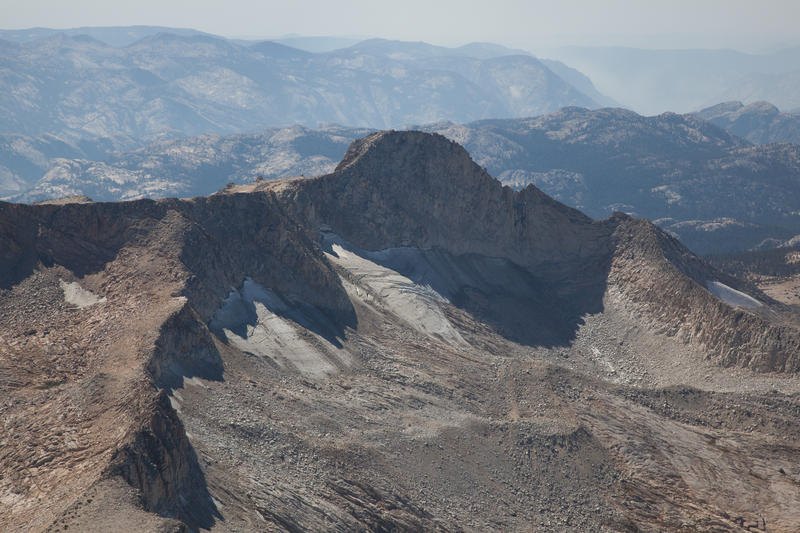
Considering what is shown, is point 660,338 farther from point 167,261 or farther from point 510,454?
point 167,261

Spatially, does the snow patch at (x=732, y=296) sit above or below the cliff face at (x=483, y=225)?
below

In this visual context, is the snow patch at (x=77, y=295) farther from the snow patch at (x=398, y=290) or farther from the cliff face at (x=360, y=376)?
the snow patch at (x=398, y=290)

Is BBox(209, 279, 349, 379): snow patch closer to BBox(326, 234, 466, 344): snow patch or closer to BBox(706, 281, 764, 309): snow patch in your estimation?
BBox(326, 234, 466, 344): snow patch

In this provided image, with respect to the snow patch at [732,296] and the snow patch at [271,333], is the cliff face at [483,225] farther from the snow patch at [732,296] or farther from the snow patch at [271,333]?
the snow patch at [271,333]

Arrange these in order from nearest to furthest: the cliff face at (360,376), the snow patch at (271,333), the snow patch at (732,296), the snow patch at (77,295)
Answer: the cliff face at (360,376) < the snow patch at (77,295) < the snow patch at (271,333) < the snow patch at (732,296)

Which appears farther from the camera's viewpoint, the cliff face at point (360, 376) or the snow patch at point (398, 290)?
the snow patch at point (398, 290)

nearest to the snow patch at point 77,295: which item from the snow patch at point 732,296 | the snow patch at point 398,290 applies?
the snow patch at point 398,290

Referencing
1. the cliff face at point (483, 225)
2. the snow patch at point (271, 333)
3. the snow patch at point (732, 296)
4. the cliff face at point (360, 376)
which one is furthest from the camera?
the snow patch at point (732, 296)

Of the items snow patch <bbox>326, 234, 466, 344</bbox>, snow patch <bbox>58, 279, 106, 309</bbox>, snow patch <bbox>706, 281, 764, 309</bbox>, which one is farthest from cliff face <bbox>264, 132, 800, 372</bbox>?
snow patch <bbox>58, 279, 106, 309</bbox>
